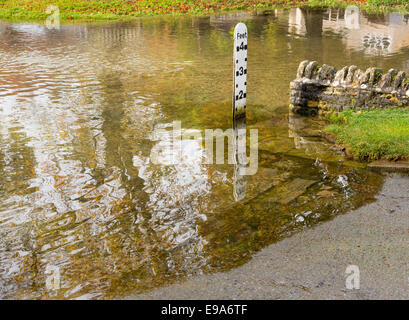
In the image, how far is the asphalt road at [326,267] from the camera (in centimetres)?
464

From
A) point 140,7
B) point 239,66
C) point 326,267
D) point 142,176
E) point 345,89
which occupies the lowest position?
point 326,267

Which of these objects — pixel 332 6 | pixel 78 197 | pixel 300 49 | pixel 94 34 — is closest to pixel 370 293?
pixel 78 197

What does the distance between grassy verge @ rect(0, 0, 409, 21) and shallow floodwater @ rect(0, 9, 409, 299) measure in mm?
14379

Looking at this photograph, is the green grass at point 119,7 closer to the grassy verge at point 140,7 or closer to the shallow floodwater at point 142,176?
the grassy verge at point 140,7

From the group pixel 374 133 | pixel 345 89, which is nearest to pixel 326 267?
pixel 374 133

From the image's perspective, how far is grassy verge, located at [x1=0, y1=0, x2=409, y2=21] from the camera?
3034 cm

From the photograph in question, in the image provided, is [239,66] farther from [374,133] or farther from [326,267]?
[326,267]

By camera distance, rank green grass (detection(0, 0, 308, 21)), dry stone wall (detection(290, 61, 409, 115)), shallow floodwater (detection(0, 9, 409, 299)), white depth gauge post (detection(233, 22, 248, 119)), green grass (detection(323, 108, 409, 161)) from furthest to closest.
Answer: green grass (detection(0, 0, 308, 21))
dry stone wall (detection(290, 61, 409, 115))
white depth gauge post (detection(233, 22, 248, 119))
green grass (detection(323, 108, 409, 161))
shallow floodwater (detection(0, 9, 409, 299))

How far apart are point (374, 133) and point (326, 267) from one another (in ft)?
13.0

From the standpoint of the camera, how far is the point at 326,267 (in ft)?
16.6

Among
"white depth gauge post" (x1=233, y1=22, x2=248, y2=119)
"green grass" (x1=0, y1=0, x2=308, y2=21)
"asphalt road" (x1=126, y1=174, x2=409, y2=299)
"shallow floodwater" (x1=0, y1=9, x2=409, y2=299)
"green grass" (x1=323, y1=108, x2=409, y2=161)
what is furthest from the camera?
"green grass" (x1=0, y1=0, x2=308, y2=21)

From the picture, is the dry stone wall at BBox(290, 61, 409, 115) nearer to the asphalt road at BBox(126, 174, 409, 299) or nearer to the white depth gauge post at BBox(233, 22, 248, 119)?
the white depth gauge post at BBox(233, 22, 248, 119)

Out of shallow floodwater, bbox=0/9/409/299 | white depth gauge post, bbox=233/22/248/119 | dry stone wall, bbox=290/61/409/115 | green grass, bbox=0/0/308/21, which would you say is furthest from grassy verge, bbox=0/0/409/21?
white depth gauge post, bbox=233/22/248/119

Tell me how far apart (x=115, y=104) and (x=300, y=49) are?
8.97 meters
